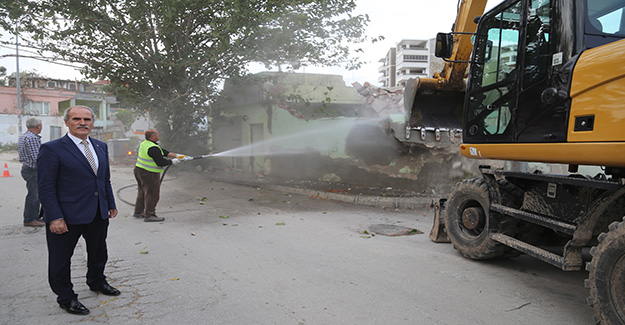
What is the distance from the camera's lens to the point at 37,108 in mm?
42469

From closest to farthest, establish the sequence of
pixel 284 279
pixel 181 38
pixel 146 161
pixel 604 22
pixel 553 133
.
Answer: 1. pixel 604 22
2. pixel 553 133
3. pixel 284 279
4. pixel 146 161
5. pixel 181 38

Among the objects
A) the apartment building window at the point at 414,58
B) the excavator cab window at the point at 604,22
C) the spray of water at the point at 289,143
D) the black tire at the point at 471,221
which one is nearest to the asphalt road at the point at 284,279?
the black tire at the point at 471,221

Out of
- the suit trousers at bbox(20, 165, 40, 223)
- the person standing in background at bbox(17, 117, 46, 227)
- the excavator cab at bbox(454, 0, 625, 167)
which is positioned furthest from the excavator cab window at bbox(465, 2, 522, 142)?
the suit trousers at bbox(20, 165, 40, 223)

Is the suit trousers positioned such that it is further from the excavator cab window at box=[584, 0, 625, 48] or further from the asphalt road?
the excavator cab window at box=[584, 0, 625, 48]

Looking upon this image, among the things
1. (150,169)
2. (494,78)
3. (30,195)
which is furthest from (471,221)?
(30,195)

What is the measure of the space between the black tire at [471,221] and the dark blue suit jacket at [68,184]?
441 cm

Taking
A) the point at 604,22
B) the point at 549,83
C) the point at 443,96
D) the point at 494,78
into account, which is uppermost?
the point at 604,22

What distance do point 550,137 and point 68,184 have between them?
14.7 ft

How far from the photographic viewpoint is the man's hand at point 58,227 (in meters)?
3.47

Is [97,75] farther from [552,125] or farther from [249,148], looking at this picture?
[552,125]

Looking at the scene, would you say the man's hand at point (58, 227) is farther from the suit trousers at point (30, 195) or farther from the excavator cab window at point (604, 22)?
the excavator cab window at point (604, 22)

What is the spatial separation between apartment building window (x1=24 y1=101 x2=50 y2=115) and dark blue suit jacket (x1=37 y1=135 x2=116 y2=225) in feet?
149

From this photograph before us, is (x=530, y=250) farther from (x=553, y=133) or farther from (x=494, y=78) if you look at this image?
(x=494, y=78)

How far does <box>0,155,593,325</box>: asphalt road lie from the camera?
12.0 ft
